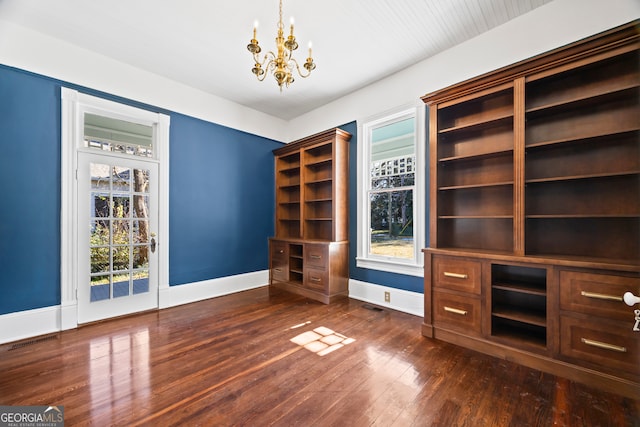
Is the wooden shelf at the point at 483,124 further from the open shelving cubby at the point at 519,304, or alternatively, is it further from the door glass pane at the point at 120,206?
the door glass pane at the point at 120,206

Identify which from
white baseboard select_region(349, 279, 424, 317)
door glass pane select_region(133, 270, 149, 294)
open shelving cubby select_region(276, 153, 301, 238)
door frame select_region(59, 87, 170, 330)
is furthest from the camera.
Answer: open shelving cubby select_region(276, 153, 301, 238)

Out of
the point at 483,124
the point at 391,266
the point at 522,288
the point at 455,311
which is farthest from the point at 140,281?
the point at 483,124

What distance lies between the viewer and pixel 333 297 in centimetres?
392

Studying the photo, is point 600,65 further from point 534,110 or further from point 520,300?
point 520,300

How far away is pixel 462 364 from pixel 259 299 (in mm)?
2818

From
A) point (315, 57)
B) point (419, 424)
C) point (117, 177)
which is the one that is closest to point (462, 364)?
point (419, 424)

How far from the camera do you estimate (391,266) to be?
3.64 m

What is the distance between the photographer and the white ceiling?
248 cm

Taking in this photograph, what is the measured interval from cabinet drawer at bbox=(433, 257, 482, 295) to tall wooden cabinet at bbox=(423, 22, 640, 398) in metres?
0.01

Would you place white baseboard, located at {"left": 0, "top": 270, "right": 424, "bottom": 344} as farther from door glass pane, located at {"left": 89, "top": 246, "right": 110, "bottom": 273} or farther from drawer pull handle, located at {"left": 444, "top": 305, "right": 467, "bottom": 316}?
drawer pull handle, located at {"left": 444, "top": 305, "right": 467, "bottom": 316}

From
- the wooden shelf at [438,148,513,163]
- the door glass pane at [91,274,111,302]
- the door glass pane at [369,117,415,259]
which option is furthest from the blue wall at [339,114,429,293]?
the door glass pane at [91,274,111,302]

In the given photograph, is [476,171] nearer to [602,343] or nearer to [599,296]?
[599,296]

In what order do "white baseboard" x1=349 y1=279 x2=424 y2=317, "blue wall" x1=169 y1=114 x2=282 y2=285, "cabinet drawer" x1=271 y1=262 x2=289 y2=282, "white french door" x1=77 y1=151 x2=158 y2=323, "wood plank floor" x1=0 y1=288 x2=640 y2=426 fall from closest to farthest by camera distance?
1. "wood plank floor" x1=0 y1=288 x2=640 y2=426
2. "white french door" x1=77 y1=151 x2=158 y2=323
3. "white baseboard" x1=349 y1=279 x2=424 y2=317
4. "blue wall" x1=169 y1=114 x2=282 y2=285
5. "cabinet drawer" x1=271 y1=262 x2=289 y2=282

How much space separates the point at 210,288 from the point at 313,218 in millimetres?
2023
